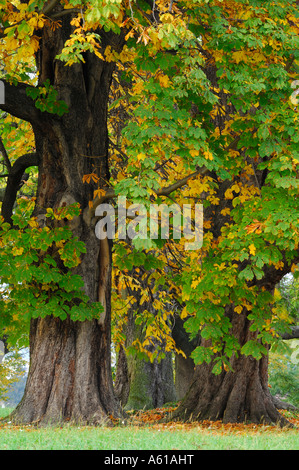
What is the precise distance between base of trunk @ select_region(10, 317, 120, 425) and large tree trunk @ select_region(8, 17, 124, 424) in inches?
0.6

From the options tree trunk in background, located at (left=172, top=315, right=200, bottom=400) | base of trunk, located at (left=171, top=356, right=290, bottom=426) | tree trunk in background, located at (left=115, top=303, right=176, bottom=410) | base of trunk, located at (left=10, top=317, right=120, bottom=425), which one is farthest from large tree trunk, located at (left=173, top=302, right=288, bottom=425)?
tree trunk in background, located at (left=172, top=315, right=200, bottom=400)

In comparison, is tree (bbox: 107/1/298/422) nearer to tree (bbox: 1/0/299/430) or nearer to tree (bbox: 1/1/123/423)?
tree (bbox: 1/0/299/430)

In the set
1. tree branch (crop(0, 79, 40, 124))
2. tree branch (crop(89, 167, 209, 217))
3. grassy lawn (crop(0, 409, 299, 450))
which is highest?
tree branch (crop(0, 79, 40, 124))

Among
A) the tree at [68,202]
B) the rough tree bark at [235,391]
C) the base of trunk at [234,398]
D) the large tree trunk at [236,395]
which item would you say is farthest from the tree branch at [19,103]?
the base of trunk at [234,398]

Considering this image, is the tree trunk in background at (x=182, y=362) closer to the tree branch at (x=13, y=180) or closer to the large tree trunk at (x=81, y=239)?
the large tree trunk at (x=81, y=239)

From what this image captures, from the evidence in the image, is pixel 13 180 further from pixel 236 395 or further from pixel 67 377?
pixel 236 395

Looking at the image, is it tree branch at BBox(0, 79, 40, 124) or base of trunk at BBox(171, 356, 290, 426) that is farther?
base of trunk at BBox(171, 356, 290, 426)

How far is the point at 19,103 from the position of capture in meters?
9.16

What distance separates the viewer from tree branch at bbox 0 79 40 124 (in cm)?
910

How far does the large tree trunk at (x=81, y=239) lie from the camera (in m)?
9.00
